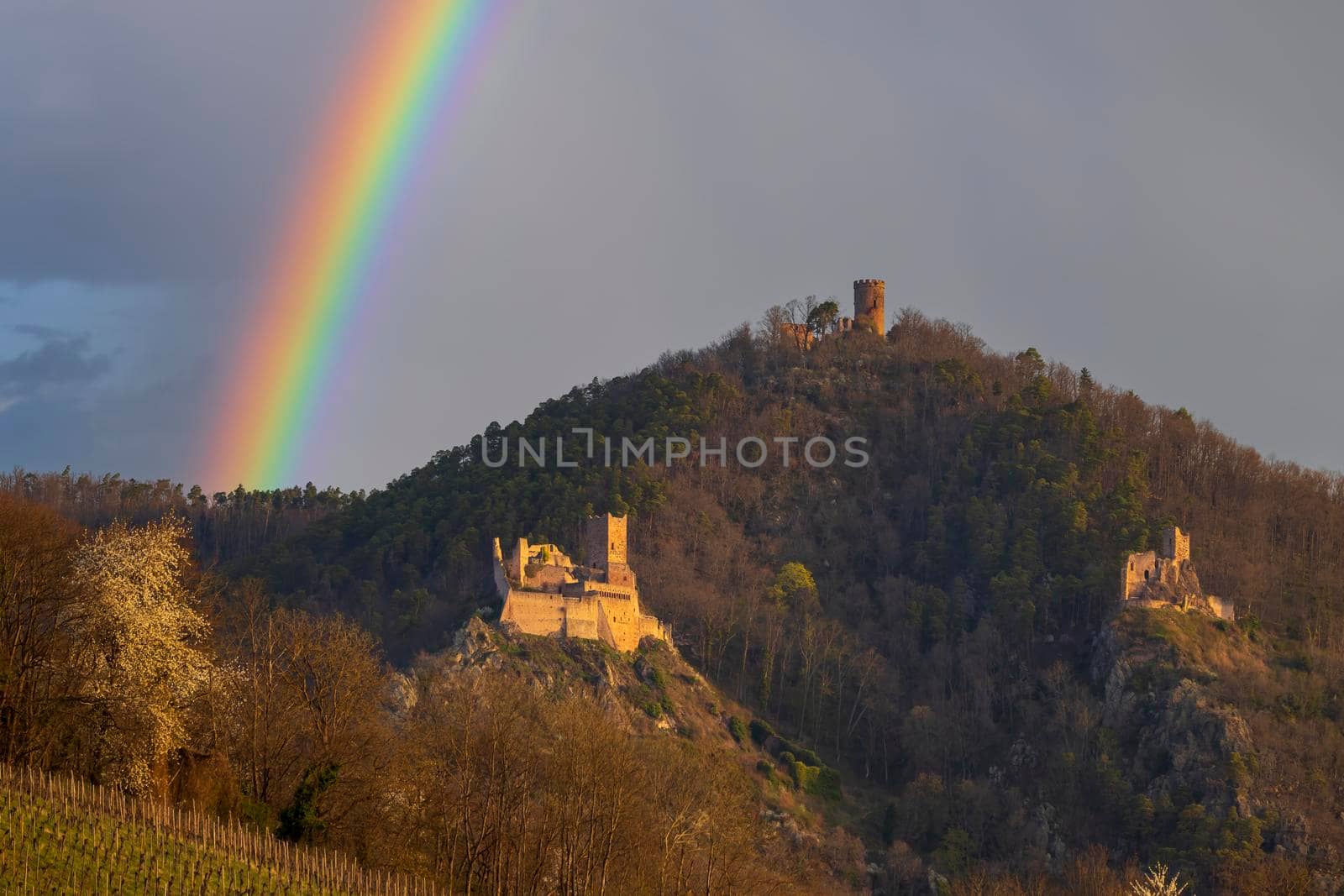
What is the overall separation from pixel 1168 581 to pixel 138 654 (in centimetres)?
7628

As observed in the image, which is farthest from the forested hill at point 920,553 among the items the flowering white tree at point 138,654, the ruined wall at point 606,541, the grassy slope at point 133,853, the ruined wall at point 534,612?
the grassy slope at point 133,853

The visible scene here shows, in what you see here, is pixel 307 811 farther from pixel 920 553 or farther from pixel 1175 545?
pixel 920 553

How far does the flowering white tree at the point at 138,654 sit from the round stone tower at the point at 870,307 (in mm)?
111298

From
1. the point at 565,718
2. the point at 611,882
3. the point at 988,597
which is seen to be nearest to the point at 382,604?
the point at 988,597

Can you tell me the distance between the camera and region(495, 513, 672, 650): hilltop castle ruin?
101 metres

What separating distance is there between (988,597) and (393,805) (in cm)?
7671

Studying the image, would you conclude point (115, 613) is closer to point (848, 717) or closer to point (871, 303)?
point (848, 717)

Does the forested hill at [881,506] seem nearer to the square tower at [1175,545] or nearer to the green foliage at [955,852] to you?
the square tower at [1175,545]

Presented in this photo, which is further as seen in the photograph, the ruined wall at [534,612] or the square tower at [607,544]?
the square tower at [607,544]

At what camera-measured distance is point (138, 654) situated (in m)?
54.3

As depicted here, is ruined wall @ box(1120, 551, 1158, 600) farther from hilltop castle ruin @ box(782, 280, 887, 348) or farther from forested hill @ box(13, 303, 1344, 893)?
hilltop castle ruin @ box(782, 280, 887, 348)

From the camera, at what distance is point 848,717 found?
117 metres

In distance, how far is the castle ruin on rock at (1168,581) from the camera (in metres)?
117

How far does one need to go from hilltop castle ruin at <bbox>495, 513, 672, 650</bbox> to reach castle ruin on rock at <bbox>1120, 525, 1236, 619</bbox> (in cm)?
2687
